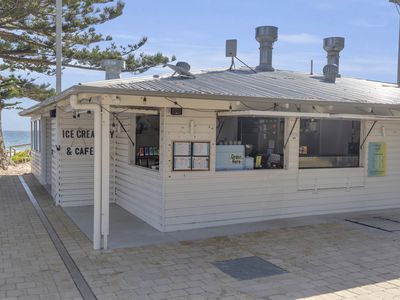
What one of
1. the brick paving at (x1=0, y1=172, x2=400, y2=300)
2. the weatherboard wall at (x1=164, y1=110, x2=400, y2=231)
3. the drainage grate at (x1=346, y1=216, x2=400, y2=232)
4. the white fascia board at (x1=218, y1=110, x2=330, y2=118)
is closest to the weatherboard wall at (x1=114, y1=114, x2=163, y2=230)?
the weatherboard wall at (x1=164, y1=110, x2=400, y2=231)

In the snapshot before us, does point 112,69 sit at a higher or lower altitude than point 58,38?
lower

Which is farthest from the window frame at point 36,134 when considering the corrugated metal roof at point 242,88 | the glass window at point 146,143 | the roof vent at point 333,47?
the roof vent at point 333,47

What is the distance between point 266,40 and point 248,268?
6691 mm

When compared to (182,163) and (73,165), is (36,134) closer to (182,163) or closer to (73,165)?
(73,165)

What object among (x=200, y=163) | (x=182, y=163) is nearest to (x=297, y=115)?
(x=200, y=163)

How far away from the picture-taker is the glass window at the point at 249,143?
7.41m

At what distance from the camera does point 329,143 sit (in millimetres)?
8445

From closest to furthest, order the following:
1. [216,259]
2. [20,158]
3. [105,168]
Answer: [216,259], [105,168], [20,158]

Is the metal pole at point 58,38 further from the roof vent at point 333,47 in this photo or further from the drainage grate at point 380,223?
the drainage grate at point 380,223

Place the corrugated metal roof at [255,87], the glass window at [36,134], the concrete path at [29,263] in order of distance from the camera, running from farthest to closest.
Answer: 1. the glass window at [36,134]
2. the corrugated metal roof at [255,87]
3. the concrete path at [29,263]

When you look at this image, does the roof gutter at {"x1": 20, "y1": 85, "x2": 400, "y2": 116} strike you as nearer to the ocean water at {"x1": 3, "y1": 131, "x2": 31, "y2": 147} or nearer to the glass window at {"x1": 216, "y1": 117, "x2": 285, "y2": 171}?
the glass window at {"x1": 216, "y1": 117, "x2": 285, "y2": 171}

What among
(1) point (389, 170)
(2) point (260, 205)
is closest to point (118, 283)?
(2) point (260, 205)

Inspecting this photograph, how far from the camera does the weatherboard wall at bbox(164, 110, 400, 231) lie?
6.88 metres

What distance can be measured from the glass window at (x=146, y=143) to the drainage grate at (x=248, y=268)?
9.75 ft
